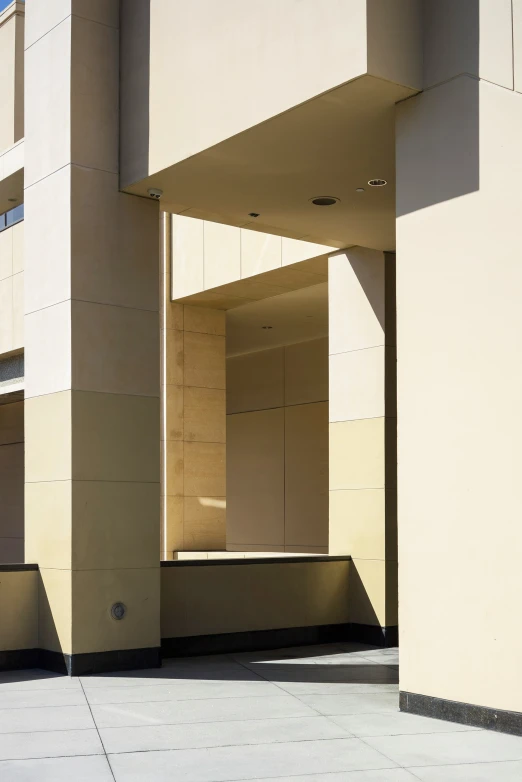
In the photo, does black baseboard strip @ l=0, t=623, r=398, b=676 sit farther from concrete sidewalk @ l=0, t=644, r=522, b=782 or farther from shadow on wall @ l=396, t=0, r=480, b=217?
shadow on wall @ l=396, t=0, r=480, b=217

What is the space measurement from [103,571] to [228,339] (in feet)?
40.4

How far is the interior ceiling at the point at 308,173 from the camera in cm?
906

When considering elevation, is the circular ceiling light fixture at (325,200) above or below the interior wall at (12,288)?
below

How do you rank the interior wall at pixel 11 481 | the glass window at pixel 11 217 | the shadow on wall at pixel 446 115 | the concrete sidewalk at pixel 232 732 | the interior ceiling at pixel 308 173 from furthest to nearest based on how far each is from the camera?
the interior wall at pixel 11 481, the glass window at pixel 11 217, the interior ceiling at pixel 308 173, the shadow on wall at pixel 446 115, the concrete sidewalk at pixel 232 732

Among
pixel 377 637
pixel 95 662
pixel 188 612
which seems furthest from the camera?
pixel 377 637

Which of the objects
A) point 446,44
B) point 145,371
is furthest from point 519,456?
point 145,371

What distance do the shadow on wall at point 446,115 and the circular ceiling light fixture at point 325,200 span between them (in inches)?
109

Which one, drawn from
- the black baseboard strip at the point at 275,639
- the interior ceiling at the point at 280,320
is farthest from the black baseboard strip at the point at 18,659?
the interior ceiling at the point at 280,320

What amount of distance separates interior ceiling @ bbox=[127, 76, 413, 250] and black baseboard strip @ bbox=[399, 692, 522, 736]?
5.13 metres

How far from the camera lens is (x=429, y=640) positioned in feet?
27.7

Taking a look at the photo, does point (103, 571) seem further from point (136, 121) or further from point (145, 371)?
point (136, 121)

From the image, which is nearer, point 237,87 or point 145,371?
point 237,87

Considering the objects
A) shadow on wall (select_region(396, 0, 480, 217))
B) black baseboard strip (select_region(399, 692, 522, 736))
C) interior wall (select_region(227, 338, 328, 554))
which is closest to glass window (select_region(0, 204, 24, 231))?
interior wall (select_region(227, 338, 328, 554))

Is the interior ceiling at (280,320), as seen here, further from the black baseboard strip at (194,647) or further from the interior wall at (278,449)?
the black baseboard strip at (194,647)
